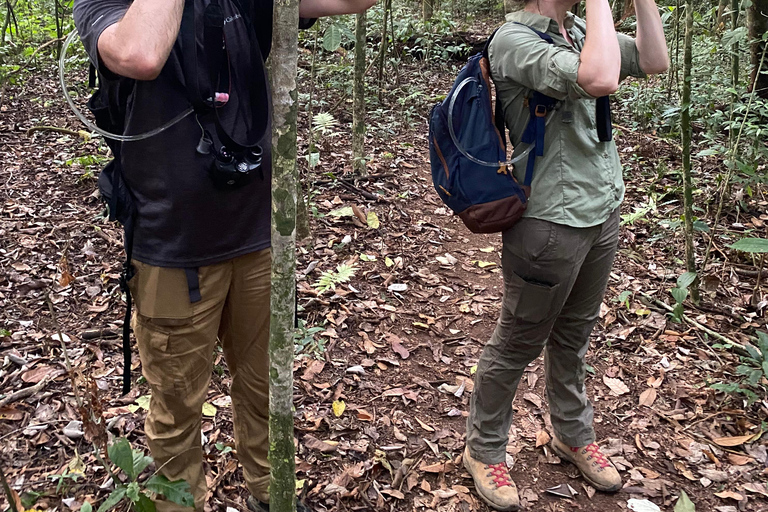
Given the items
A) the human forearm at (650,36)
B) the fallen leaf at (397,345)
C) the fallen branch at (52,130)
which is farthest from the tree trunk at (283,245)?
the fallen branch at (52,130)

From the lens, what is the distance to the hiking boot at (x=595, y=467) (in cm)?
282

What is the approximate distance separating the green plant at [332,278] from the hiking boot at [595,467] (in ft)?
6.26

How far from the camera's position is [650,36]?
7.90 feet

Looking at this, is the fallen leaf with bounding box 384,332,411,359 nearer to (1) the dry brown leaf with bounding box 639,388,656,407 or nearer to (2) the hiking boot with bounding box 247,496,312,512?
(2) the hiking boot with bounding box 247,496,312,512

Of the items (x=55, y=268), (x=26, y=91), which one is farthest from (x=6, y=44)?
(x=55, y=268)

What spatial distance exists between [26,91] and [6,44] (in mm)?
1121

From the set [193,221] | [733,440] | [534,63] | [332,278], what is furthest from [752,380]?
[193,221]

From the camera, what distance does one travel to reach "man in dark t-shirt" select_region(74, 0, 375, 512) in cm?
191

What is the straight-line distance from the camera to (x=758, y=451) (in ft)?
9.87

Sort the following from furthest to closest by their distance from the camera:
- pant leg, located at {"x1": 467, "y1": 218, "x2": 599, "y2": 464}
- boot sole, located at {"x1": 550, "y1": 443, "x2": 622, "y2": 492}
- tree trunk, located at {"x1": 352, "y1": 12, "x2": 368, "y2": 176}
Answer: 1. tree trunk, located at {"x1": 352, "y1": 12, "x2": 368, "y2": 176}
2. boot sole, located at {"x1": 550, "y1": 443, "x2": 622, "y2": 492}
3. pant leg, located at {"x1": 467, "y1": 218, "x2": 599, "y2": 464}

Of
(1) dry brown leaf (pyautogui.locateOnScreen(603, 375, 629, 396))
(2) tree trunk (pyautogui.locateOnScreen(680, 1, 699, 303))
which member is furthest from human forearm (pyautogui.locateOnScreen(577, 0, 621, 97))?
(1) dry brown leaf (pyautogui.locateOnScreen(603, 375, 629, 396))

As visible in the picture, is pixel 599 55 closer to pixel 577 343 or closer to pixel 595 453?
pixel 577 343

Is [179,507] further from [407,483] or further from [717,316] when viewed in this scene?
[717,316]

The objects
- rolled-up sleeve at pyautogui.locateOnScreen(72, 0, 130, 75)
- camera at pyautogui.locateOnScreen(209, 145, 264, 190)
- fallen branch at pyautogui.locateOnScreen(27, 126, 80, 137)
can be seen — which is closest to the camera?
rolled-up sleeve at pyautogui.locateOnScreen(72, 0, 130, 75)
